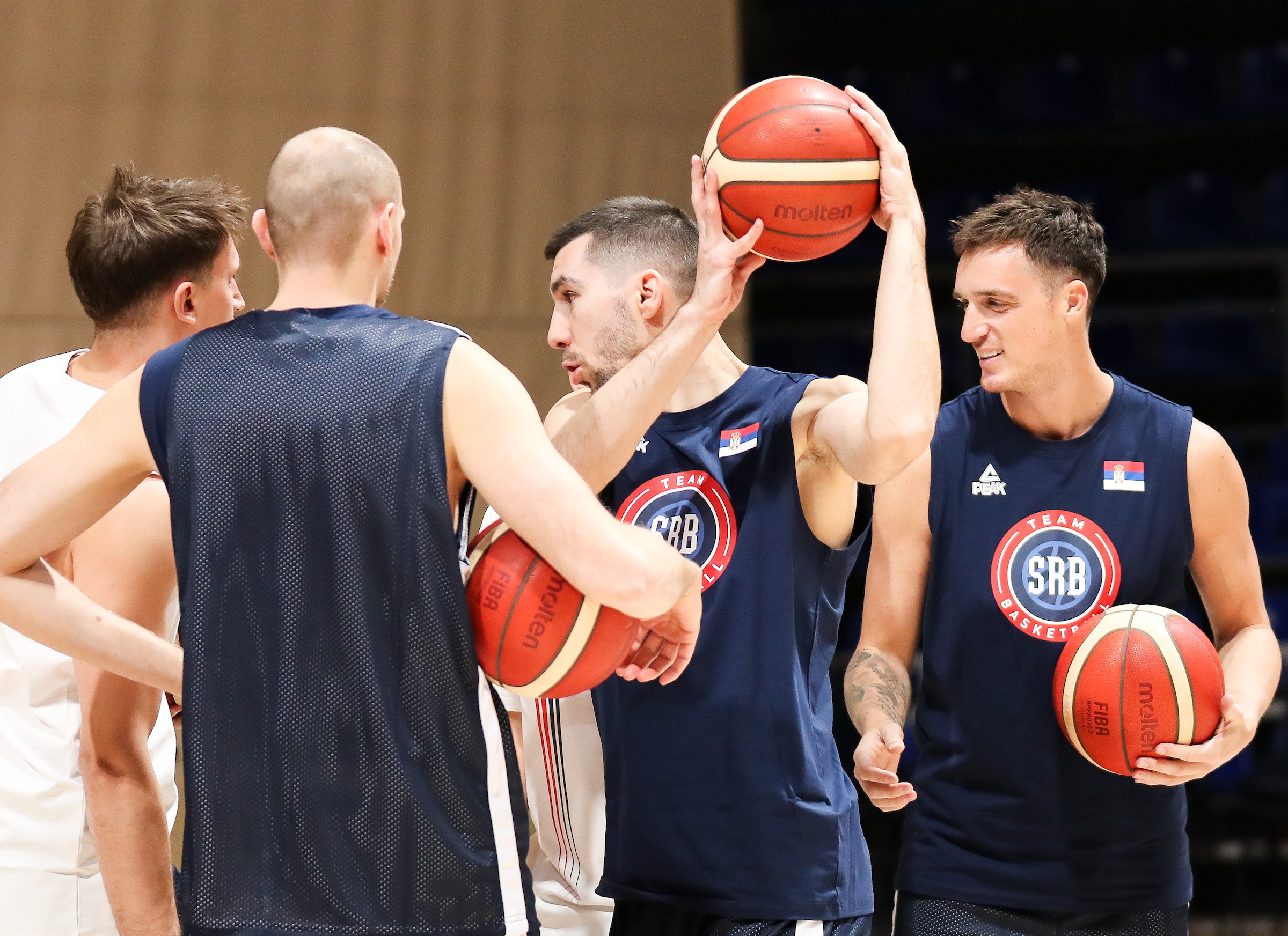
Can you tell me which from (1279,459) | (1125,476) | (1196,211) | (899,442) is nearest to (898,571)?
(1125,476)

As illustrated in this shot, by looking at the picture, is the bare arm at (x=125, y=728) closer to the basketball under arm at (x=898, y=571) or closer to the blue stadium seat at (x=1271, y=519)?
the basketball under arm at (x=898, y=571)

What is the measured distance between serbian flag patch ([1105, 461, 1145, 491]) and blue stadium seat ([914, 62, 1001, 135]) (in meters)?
7.35

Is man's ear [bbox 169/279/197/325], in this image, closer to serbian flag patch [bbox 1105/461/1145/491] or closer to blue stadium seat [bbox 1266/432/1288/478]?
serbian flag patch [bbox 1105/461/1145/491]

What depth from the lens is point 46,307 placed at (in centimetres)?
658

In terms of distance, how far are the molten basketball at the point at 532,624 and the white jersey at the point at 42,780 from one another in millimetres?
981

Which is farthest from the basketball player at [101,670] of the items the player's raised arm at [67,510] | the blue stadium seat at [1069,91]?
the blue stadium seat at [1069,91]

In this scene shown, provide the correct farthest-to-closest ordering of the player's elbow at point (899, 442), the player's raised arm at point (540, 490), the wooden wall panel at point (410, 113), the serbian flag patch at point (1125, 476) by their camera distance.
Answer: the wooden wall panel at point (410, 113), the serbian flag patch at point (1125, 476), the player's elbow at point (899, 442), the player's raised arm at point (540, 490)

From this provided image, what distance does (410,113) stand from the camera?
6.97 m

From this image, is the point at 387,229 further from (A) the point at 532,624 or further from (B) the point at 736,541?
(B) the point at 736,541

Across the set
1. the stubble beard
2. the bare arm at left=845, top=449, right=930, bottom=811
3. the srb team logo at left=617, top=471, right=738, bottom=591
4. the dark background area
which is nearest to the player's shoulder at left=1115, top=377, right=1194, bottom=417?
the bare arm at left=845, top=449, right=930, bottom=811

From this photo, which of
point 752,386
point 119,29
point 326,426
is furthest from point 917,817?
point 119,29

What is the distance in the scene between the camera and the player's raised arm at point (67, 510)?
2.08 meters

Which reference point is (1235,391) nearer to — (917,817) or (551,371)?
(551,371)

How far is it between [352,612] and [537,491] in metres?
0.33
